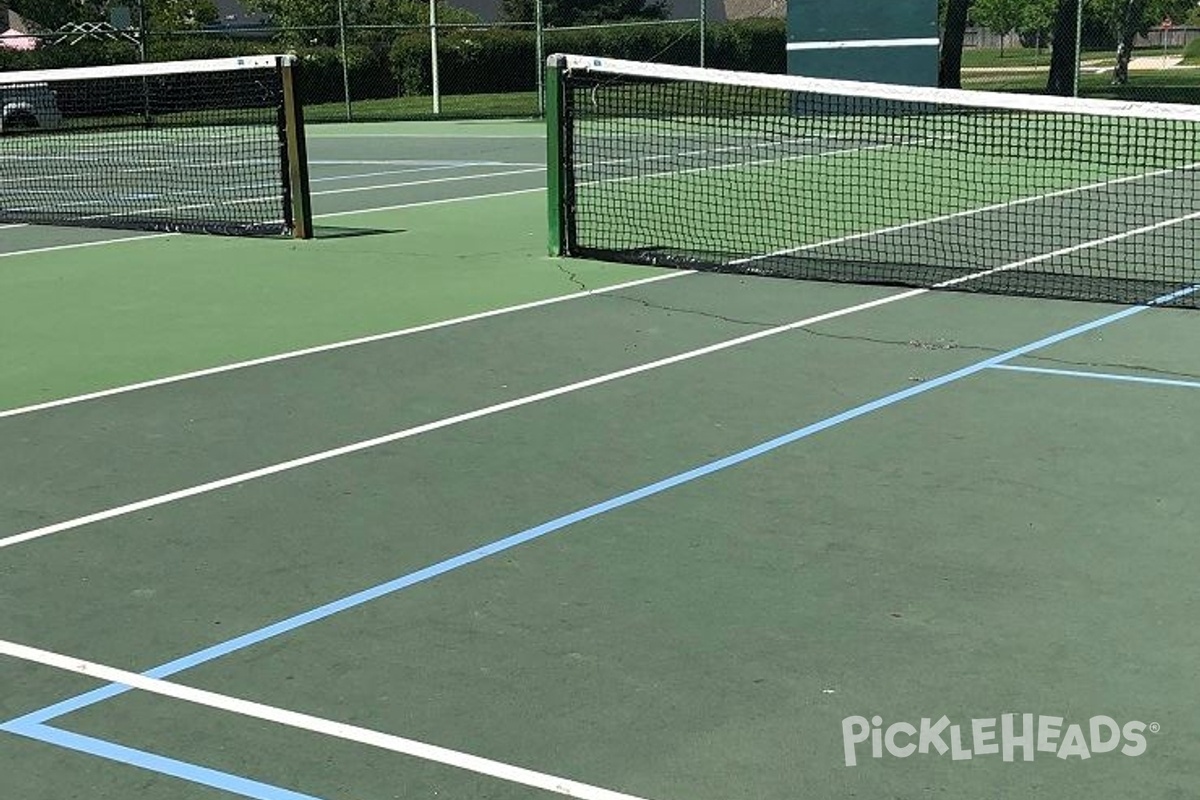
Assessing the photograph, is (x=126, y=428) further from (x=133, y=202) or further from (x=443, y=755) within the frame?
(x=133, y=202)

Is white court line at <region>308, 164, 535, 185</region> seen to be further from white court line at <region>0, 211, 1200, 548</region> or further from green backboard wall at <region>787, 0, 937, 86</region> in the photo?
white court line at <region>0, 211, 1200, 548</region>

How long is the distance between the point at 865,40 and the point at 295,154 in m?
16.9

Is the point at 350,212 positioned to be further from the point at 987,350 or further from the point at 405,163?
the point at 987,350

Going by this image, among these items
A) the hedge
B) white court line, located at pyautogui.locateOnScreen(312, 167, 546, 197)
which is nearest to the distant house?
the hedge

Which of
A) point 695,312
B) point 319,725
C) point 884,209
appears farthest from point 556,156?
point 319,725

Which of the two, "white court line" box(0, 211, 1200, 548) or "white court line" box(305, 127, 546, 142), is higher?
"white court line" box(0, 211, 1200, 548)

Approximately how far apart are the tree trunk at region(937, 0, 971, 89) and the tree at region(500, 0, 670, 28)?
99.8 feet

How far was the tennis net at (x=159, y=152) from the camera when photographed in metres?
15.2

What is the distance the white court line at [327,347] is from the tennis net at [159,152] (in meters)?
4.06

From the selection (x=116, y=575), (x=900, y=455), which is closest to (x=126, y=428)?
(x=116, y=575)

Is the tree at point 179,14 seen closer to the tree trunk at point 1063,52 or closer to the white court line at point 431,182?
the tree trunk at point 1063,52

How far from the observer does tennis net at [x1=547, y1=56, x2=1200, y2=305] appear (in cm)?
1184

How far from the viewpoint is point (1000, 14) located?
2598 inches

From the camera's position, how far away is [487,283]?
12.2 m
